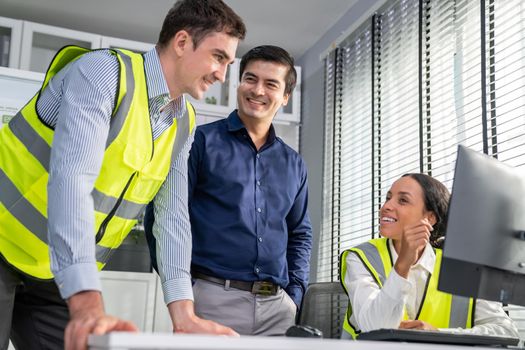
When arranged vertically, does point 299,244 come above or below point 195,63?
below

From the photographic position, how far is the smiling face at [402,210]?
203cm

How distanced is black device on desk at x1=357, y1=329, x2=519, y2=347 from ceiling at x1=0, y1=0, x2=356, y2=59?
3.03 m

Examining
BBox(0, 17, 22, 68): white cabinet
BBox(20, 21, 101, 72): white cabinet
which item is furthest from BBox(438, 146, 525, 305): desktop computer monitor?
BBox(0, 17, 22, 68): white cabinet

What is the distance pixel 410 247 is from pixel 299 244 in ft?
2.10

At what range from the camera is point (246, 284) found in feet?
6.62

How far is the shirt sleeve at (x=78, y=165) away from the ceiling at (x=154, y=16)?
2860 millimetres

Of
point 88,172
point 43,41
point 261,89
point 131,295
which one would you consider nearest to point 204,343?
point 88,172

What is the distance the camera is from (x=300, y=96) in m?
4.61

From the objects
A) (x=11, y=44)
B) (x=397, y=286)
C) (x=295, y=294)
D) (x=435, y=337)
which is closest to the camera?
(x=435, y=337)

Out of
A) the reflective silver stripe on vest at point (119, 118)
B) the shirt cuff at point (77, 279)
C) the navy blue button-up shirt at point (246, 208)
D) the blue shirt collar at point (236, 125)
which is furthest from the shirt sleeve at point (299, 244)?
the shirt cuff at point (77, 279)

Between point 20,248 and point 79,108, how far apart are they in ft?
1.14

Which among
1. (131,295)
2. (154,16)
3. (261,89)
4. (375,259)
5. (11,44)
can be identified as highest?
(154,16)

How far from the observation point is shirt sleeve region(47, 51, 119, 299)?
1.05 m

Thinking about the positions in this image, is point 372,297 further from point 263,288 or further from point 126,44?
point 126,44
